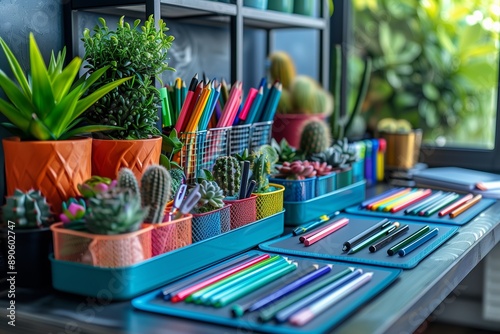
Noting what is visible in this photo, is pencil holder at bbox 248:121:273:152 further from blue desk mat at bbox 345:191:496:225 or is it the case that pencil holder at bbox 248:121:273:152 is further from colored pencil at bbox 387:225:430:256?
colored pencil at bbox 387:225:430:256

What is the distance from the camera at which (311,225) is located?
1.30 m

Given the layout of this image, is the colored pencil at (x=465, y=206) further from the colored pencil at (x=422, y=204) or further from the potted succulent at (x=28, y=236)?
the potted succulent at (x=28, y=236)

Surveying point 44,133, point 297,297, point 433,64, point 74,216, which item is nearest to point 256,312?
point 297,297

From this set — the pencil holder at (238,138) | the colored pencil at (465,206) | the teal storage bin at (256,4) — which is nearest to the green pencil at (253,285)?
the pencil holder at (238,138)

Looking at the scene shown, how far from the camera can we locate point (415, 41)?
241 centimetres

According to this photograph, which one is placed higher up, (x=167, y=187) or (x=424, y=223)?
(x=167, y=187)

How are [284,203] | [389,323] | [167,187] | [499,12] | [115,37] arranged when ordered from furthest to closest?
[499,12]
[284,203]
[115,37]
[167,187]
[389,323]

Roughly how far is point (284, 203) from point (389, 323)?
52 cm

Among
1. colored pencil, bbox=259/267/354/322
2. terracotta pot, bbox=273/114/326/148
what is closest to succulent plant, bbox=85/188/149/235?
colored pencil, bbox=259/267/354/322

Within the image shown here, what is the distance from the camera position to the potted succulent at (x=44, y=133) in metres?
0.94

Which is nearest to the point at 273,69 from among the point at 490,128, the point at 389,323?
the point at 490,128

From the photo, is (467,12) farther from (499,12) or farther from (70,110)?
(70,110)

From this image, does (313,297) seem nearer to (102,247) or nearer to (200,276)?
(200,276)

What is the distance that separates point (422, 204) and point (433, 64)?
1024 millimetres
